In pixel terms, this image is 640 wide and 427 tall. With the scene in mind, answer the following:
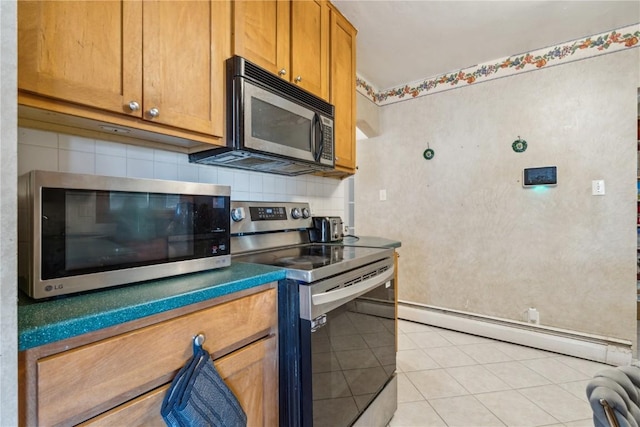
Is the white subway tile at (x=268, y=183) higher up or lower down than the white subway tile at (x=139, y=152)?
lower down

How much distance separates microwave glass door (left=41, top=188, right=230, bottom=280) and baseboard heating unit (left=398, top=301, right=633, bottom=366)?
2.54m

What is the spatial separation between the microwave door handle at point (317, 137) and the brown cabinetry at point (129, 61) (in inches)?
20.9

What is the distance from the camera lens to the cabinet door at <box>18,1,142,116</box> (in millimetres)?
756

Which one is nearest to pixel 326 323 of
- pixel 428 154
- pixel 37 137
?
pixel 37 137

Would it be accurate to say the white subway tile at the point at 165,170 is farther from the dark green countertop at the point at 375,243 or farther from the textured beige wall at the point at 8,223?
the dark green countertop at the point at 375,243

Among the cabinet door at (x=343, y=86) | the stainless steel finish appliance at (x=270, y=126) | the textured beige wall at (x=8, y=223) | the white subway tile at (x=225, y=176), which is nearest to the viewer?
the textured beige wall at (x=8, y=223)

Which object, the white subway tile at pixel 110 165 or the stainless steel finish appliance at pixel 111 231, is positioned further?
the white subway tile at pixel 110 165

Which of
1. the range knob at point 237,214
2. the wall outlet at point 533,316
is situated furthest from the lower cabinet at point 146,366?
the wall outlet at point 533,316

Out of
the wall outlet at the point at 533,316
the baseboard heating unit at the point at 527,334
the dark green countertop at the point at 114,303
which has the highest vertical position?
the dark green countertop at the point at 114,303

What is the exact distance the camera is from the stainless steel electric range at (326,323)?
1020 mm

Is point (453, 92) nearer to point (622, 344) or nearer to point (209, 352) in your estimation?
point (622, 344)

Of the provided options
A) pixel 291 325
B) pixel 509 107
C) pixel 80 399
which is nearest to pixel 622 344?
pixel 509 107

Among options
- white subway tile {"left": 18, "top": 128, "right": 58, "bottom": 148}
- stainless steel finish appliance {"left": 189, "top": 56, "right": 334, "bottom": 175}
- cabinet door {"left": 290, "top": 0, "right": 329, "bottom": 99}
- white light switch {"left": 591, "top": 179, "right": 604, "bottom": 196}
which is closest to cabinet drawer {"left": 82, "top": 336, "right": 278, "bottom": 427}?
stainless steel finish appliance {"left": 189, "top": 56, "right": 334, "bottom": 175}

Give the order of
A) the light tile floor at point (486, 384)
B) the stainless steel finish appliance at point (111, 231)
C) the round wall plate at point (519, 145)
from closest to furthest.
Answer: the stainless steel finish appliance at point (111, 231)
the light tile floor at point (486, 384)
the round wall plate at point (519, 145)
